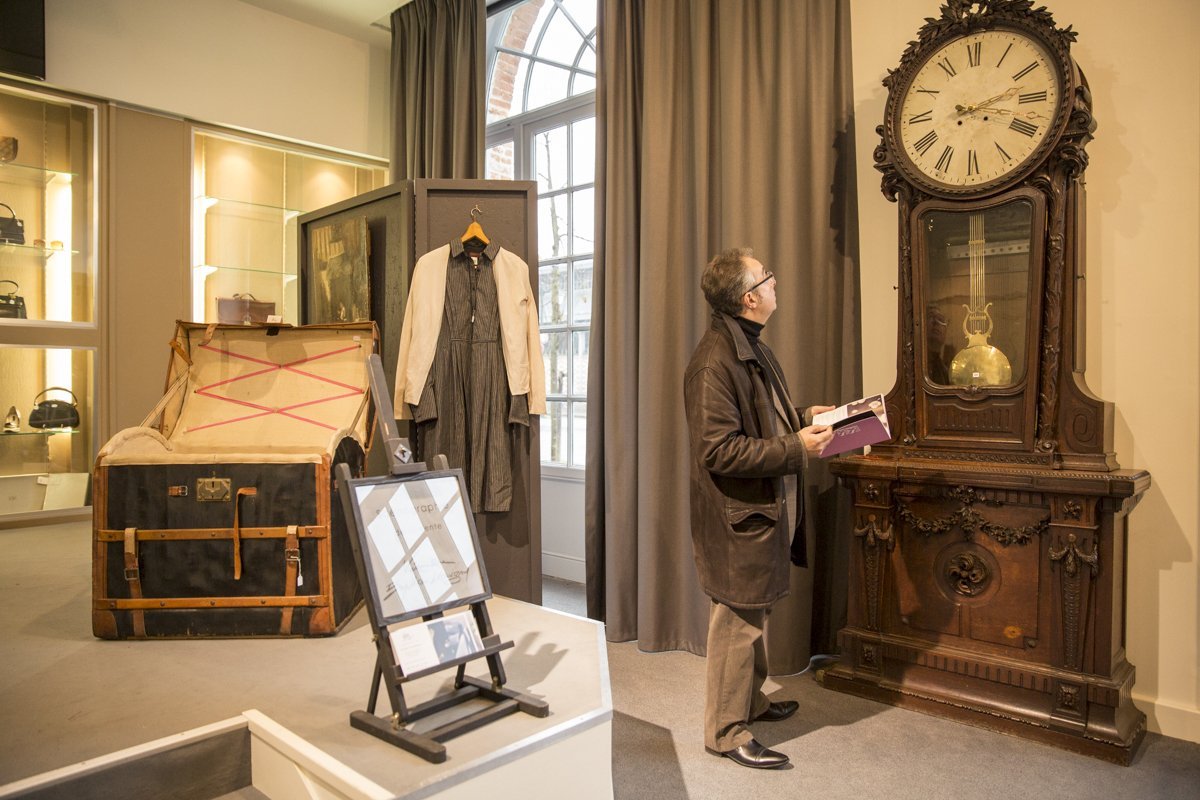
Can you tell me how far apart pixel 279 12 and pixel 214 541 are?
12.7ft

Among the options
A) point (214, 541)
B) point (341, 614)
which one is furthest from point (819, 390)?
point (214, 541)

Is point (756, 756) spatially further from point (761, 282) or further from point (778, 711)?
point (761, 282)

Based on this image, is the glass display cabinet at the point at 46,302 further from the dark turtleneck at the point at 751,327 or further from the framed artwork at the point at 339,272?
the dark turtleneck at the point at 751,327

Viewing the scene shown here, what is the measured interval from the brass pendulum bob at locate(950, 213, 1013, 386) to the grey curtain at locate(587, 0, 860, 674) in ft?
1.79

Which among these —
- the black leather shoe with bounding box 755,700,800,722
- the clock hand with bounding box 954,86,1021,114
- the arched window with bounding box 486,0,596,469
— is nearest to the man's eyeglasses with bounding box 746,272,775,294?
the clock hand with bounding box 954,86,1021,114

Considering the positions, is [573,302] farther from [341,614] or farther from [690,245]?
[341,614]

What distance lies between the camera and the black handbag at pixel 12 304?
12.4 feet

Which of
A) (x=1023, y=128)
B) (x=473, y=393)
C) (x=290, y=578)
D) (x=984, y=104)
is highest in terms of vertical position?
(x=984, y=104)

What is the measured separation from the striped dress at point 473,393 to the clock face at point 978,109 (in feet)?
5.19

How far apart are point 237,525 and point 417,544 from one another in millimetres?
831

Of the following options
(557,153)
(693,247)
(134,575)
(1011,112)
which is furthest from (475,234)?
(1011,112)

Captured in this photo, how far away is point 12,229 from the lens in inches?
151

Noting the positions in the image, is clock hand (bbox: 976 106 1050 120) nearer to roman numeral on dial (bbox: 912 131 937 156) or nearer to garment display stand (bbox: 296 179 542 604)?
roman numeral on dial (bbox: 912 131 937 156)

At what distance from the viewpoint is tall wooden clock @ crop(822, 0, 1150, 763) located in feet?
7.53
